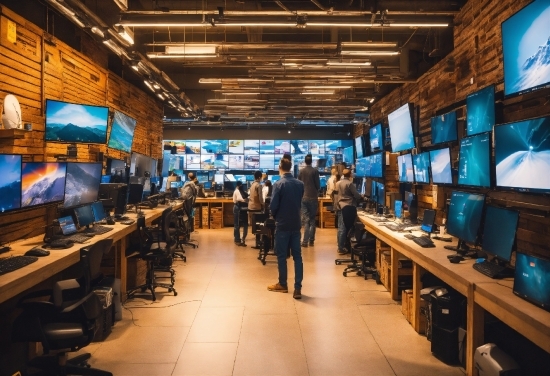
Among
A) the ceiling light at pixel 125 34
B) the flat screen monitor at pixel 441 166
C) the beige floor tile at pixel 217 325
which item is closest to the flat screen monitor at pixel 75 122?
the ceiling light at pixel 125 34

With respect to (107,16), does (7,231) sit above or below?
below

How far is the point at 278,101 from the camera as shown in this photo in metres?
12.1

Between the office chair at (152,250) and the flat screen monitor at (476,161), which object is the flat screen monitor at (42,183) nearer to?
the office chair at (152,250)

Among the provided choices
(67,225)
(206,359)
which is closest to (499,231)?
(206,359)

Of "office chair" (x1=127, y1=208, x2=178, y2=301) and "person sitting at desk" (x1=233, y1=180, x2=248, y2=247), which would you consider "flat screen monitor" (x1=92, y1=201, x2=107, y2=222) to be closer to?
"office chair" (x1=127, y1=208, x2=178, y2=301)

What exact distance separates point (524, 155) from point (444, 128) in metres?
2.39

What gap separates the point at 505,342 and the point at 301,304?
2683mm

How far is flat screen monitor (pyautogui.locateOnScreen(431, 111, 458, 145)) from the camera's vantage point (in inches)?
211

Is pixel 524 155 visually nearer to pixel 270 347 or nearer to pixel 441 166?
pixel 441 166

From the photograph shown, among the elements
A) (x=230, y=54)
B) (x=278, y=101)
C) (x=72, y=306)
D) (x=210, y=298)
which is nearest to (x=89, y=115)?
(x=230, y=54)

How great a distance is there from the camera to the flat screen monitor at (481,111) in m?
4.17

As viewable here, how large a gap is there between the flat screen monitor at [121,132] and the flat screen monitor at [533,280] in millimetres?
6413

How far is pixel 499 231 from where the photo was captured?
3285mm

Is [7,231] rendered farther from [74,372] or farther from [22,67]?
[74,372]
